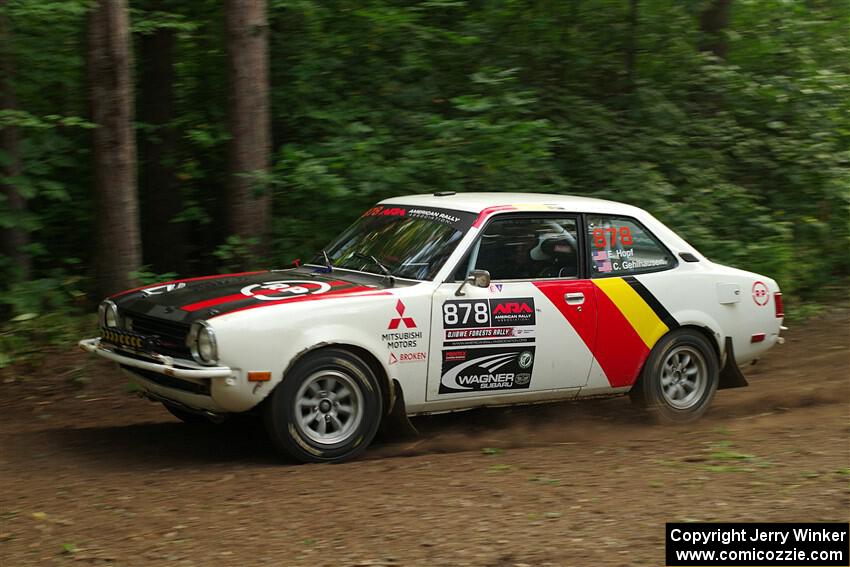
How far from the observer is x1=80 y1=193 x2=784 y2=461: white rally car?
20.6 ft

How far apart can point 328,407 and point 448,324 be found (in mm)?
980

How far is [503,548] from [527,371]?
8.03 feet

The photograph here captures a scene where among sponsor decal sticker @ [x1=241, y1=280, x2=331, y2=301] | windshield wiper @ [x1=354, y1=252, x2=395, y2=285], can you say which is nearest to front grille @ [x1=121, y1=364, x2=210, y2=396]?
sponsor decal sticker @ [x1=241, y1=280, x2=331, y2=301]

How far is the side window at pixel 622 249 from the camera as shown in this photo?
7.63 m

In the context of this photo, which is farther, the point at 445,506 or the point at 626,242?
the point at 626,242

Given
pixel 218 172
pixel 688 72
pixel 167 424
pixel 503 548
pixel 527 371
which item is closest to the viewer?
pixel 503 548

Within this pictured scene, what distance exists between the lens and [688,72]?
13797 mm

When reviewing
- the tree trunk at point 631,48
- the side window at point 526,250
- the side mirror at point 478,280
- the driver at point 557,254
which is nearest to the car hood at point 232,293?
the side mirror at point 478,280

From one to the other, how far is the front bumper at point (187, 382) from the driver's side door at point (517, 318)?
138 cm

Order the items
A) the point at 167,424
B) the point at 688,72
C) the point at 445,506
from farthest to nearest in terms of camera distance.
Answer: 1. the point at 688,72
2. the point at 167,424
3. the point at 445,506

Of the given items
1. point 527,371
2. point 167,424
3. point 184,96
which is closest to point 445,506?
point 527,371

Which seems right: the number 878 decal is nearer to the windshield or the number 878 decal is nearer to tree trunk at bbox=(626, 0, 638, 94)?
the windshield

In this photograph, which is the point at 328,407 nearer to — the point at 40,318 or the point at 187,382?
the point at 187,382

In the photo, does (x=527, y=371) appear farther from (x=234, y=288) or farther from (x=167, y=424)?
(x=167, y=424)
